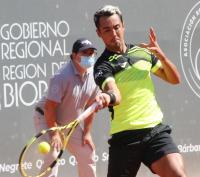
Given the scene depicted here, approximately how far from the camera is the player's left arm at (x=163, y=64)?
4836 mm

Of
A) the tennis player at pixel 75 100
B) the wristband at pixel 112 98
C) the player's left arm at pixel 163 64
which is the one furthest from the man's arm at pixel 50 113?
the wristband at pixel 112 98

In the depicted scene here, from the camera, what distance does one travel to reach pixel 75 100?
6.61 metres

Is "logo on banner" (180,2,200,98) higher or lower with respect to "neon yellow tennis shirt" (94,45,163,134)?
higher

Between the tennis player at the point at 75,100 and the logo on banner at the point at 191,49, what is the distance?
6.06 feet

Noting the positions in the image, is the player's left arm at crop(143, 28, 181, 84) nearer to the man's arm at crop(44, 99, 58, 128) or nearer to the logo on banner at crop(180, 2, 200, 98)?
the man's arm at crop(44, 99, 58, 128)

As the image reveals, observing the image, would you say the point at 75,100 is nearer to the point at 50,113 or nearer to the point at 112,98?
the point at 50,113

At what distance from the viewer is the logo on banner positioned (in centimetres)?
820

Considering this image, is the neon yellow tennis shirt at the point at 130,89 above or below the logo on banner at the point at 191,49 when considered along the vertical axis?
below

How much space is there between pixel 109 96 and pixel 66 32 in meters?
3.50

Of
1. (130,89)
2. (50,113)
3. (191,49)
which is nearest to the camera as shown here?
(130,89)

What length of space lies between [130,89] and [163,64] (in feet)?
1.01

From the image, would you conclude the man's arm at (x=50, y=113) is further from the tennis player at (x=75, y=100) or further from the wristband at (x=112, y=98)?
the wristband at (x=112, y=98)

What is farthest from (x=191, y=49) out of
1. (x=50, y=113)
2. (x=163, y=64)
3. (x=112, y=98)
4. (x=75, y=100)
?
(x=112, y=98)

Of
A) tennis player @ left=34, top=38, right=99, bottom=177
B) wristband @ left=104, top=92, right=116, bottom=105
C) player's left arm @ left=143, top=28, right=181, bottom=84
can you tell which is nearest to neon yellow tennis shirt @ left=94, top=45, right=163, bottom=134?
player's left arm @ left=143, top=28, right=181, bottom=84
